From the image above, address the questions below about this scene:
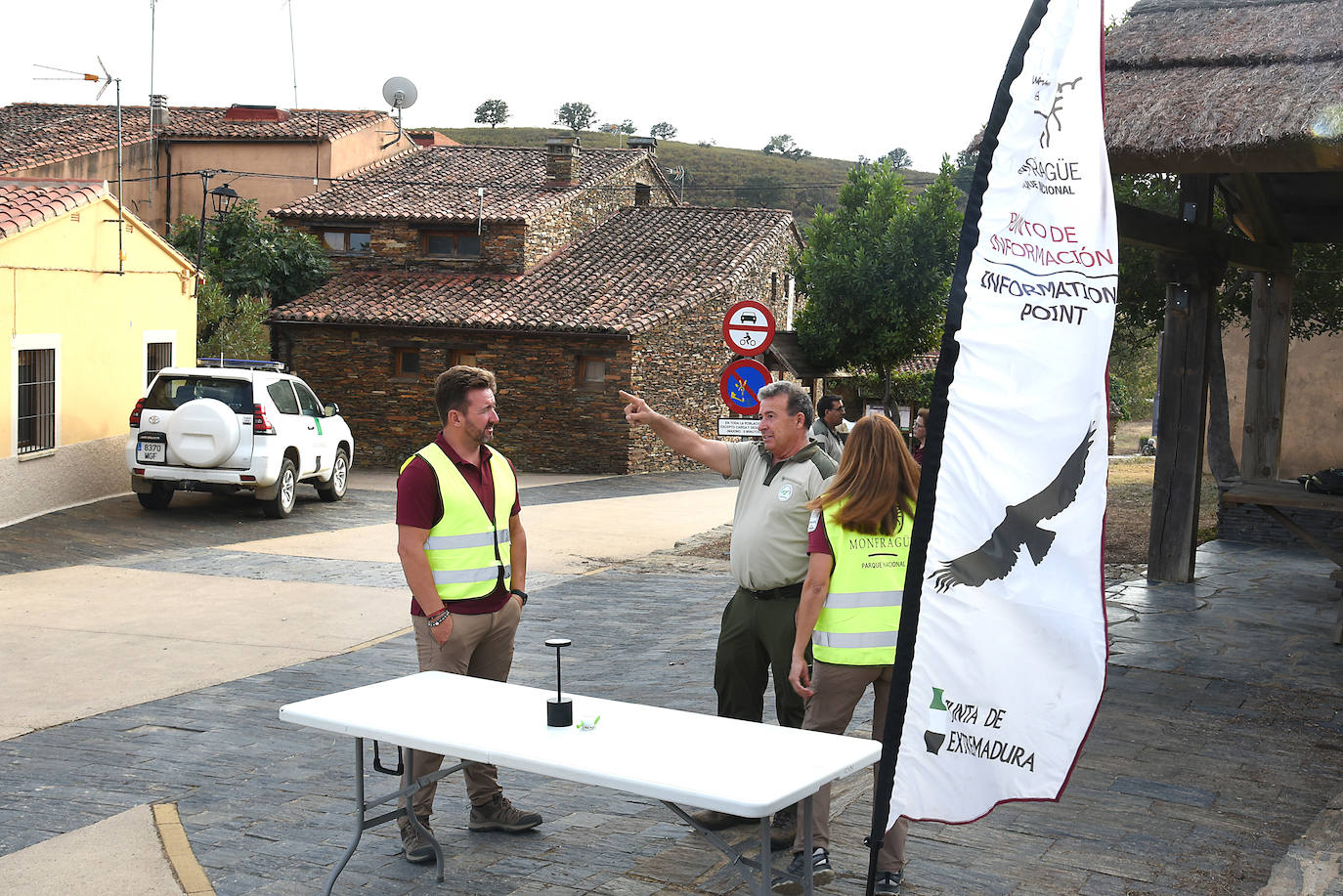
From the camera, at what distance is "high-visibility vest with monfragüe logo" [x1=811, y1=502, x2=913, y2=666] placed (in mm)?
4527

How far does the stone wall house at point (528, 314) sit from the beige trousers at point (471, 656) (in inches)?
773

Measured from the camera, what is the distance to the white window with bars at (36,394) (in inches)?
563

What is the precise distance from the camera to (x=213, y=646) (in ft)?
28.6

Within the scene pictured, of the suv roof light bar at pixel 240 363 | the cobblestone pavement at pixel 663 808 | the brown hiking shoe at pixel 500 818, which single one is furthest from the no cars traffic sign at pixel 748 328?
the suv roof light bar at pixel 240 363

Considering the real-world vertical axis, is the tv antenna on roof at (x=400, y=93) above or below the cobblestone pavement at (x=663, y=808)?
above

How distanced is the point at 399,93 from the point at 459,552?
1133 inches

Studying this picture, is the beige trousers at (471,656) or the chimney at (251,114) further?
the chimney at (251,114)

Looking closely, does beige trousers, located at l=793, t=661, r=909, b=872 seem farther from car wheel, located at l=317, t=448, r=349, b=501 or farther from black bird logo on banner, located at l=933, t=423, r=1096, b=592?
car wheel, located at l=317, t=448, r=349, b=501

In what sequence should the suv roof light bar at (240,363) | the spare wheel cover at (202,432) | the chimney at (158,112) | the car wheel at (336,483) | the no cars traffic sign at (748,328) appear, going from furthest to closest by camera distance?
1. the chimney at (158,112)
2. the car wheel at (336,483)
3. the suv roof light bar at (240,363)
4. the spare wheel cover at (202,432)
5. the no cars traffic sign at (748,328)

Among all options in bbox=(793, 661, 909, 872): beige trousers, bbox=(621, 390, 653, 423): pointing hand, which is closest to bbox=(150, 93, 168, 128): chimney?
bbox=(621, 390, 653, 423): pointing hand

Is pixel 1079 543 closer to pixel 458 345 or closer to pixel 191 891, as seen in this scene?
pixel 191 891

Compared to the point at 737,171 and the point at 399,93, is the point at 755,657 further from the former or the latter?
the point at 737,171

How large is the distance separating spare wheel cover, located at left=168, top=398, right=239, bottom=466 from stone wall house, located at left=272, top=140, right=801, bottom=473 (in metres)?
10.7

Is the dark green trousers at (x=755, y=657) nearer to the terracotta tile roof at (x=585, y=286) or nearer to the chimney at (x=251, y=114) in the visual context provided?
the terracotta tile roof at (x=585, y=286)
